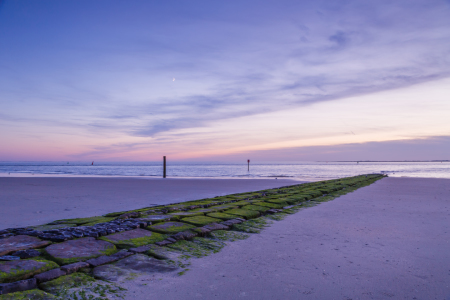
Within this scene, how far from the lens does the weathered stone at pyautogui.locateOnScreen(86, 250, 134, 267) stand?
8.88ft

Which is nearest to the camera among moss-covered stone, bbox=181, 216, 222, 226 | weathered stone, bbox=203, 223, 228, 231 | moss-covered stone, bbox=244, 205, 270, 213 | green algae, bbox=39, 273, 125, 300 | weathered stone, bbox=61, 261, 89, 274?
green algae, bbox=39, 273, 125, 300

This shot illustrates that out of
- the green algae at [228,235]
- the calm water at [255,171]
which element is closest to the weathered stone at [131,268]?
the green algae at [228,235]

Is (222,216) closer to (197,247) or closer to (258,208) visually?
(258,208)

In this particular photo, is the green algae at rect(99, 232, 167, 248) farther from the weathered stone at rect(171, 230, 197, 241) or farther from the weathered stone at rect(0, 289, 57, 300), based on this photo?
the weathered stone at rect(0, 289, 57, 300)

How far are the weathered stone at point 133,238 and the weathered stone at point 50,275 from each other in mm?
835

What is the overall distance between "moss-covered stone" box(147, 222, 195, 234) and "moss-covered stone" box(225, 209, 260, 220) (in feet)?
4.22

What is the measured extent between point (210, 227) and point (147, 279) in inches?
72.4

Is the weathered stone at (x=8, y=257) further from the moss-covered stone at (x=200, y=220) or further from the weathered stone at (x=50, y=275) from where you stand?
the moss-covered stone at (x=200, y=220)

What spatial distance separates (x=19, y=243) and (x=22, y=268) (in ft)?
3.11

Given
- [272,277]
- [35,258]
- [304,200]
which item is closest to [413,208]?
[304,200]

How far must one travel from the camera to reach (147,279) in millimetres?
2498

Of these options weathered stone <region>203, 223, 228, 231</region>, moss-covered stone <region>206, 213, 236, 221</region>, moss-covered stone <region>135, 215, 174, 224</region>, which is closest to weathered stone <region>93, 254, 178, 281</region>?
weathered stone <region>203, 223, 228, 231</region>

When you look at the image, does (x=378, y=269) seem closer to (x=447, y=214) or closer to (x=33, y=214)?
(x=447, y=214)

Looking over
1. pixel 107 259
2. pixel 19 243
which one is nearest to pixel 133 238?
pixel 107 259
